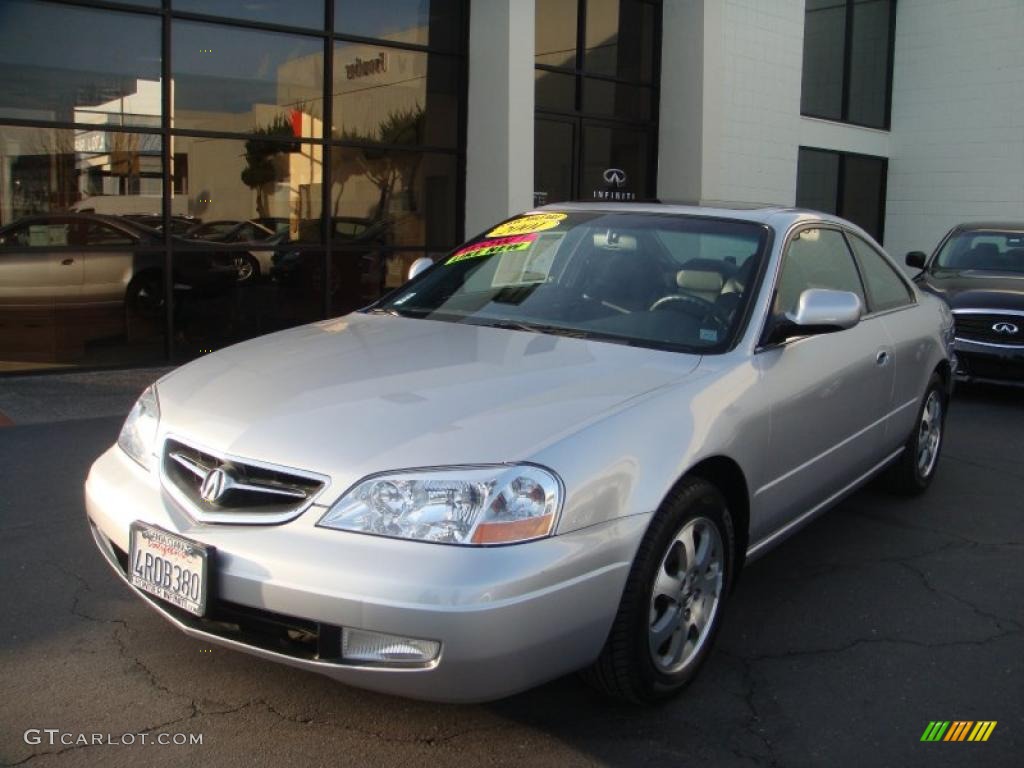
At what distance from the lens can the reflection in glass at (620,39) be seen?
12.7 meters

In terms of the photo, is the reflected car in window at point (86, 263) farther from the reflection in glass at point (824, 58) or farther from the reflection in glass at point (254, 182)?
the reflection in glass at point (824, 58)

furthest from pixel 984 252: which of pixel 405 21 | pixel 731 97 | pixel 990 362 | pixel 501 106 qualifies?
pixel 405 21

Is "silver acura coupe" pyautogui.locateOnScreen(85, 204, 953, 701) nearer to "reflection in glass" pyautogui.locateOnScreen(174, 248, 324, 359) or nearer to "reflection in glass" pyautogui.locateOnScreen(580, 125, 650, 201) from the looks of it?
"reflection in glass" pyautogui.locateOnScreen(174, 248, 324, 359)

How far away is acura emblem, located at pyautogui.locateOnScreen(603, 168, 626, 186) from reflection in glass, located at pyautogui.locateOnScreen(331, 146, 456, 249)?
238 cm

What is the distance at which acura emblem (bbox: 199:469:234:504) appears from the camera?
300cm

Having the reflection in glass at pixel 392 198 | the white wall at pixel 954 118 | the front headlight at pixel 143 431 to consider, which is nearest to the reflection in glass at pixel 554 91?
the reflection in glass at pixel 392 198

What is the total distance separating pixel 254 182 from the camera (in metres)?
10.0

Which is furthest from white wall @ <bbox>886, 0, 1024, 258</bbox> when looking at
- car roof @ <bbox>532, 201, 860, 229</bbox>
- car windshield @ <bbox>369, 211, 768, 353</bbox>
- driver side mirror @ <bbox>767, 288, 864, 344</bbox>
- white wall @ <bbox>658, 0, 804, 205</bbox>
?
driver side mirror @ <bbox>767, 288, 864, 344</bbox>

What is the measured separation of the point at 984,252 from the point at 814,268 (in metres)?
6.57

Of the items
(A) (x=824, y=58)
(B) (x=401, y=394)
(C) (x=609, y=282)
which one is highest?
(A) (x=824, y=58)

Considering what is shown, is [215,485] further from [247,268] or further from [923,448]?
[247,268]

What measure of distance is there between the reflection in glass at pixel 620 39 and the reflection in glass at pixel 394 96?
2.12m

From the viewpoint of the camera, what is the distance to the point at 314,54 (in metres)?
10.4

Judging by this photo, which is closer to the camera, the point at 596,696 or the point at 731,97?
the point at 596,696
